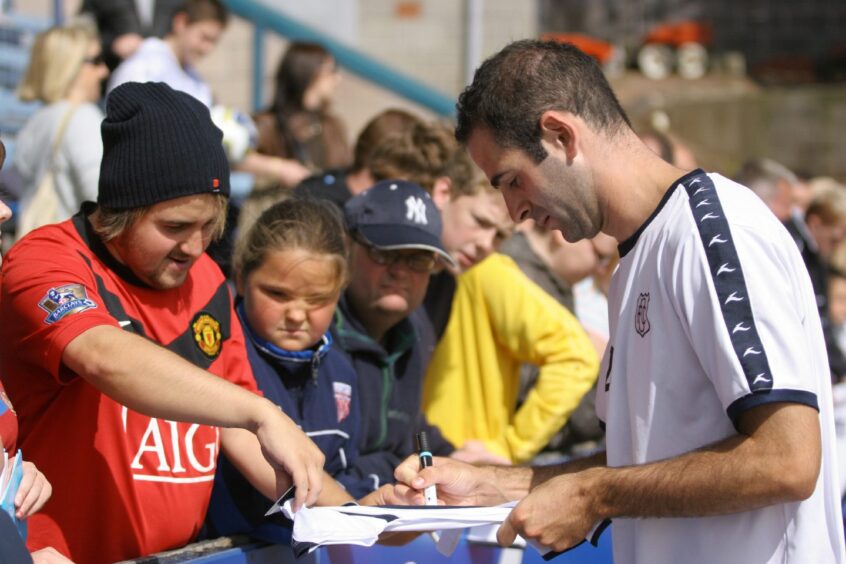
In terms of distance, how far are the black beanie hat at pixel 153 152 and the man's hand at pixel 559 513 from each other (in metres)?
1.16

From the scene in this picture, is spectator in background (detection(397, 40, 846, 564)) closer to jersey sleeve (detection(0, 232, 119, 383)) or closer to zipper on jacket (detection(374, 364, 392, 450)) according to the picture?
jersey sleeve (detection(0, 232, 119, 383))

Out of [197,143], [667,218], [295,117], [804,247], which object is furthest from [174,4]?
[667,218]

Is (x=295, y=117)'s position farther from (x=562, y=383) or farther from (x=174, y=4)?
(x=562, y=383)

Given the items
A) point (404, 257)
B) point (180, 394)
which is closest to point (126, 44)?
point (404, 257)

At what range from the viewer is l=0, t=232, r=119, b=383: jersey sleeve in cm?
267

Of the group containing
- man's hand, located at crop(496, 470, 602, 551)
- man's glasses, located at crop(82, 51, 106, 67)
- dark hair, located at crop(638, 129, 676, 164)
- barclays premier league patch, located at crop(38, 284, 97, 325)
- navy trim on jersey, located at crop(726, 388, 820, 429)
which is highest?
man's glasses, located at crop(82, 51, 106, 67)

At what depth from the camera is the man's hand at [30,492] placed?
2484 millimetres

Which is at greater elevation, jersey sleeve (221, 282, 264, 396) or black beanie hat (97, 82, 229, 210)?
black beanie hat (97, 82, 229, 210)

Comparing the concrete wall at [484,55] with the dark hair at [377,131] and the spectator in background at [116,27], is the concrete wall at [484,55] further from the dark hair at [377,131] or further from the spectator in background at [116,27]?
the spectator in background at [116,27]

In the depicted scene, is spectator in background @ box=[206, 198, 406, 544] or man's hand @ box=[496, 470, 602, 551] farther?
spectator in background @ box=[206, 198, 406, 544]

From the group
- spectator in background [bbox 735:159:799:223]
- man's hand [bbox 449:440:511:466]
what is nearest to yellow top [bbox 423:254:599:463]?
man's hand [bbox 449:440:511:466]

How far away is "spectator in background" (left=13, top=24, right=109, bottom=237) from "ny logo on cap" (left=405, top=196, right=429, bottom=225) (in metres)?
1.58

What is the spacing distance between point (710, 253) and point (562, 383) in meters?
2.51

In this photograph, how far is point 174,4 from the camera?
28.2 ft
